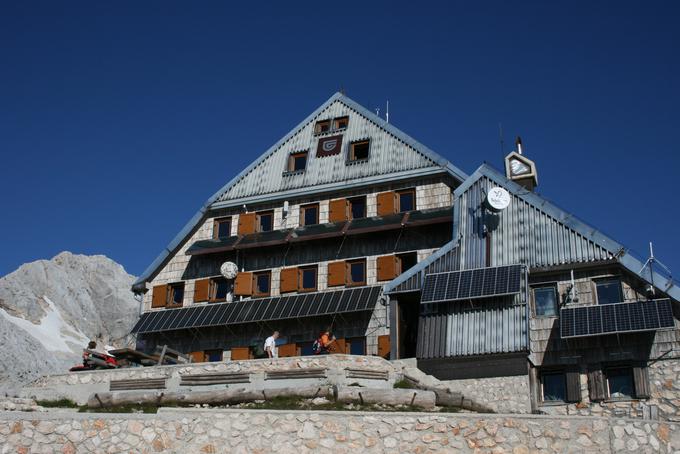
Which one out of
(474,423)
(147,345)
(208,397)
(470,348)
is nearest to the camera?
(474,423)

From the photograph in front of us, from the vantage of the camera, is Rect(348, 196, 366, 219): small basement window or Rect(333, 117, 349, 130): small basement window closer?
Rect(348, 196, 366, 219): small basement window

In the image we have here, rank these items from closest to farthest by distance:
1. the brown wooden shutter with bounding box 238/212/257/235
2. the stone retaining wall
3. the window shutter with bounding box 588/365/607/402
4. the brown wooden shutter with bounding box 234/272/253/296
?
the stone retaining wall
the window shutter with bounding box 588/365/607/402
the brown wooden shutter with bounding box 234/272/253/296
the brown wooden shutter with bounding box 238/212/257/235

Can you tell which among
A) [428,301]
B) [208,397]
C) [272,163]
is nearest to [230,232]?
[272,163]

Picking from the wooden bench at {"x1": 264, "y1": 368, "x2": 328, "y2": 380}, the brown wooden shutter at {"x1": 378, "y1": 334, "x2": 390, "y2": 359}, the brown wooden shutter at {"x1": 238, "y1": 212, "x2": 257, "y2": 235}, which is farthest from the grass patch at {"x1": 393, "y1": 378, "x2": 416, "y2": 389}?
the brown wooden shutter at {"x1": 238, "y1": 212, "x2": 257, "y2": 235}

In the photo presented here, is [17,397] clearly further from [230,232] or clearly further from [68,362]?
[68,362]

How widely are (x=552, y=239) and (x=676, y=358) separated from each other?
6.21 metres

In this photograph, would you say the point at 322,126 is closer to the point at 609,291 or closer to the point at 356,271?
the point at 356,271

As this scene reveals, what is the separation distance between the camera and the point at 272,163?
41.3 m

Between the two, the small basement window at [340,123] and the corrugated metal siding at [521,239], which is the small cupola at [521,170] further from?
the small basement window at [340,123]

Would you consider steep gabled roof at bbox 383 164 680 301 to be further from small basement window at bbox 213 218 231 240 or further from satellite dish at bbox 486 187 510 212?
small basement window at bbox 213 218 231 240

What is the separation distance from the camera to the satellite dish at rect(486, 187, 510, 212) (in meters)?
31.8

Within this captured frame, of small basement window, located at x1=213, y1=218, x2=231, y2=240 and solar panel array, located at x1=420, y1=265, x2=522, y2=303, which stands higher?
small basement window, located at x1=213, y1=218, x2=231, y2=240

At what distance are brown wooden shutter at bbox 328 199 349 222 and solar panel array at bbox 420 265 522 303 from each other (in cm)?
741

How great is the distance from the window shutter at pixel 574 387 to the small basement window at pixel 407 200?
1129cm
